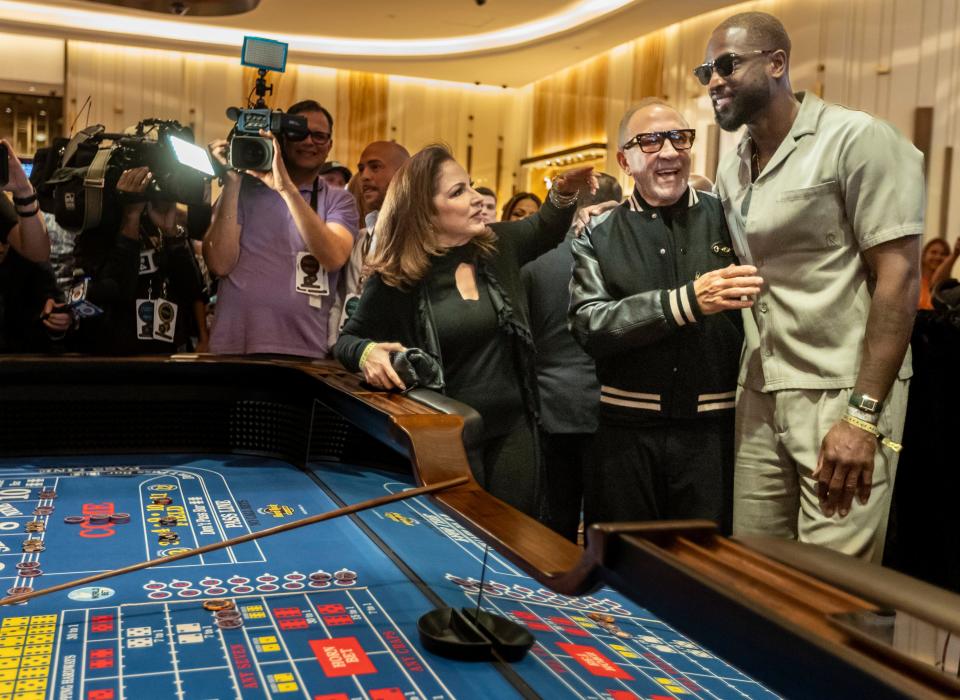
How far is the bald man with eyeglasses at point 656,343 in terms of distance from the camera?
6.44ft

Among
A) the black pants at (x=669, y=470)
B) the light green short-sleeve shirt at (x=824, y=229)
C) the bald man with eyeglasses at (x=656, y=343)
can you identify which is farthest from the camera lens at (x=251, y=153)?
the light green short-sleeve shirt at (x=824, y=229)

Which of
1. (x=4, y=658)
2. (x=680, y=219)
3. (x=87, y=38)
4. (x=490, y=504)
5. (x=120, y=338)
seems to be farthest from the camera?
(x=87, y=38)

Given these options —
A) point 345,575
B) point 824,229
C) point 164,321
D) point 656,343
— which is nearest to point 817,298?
point 824,229

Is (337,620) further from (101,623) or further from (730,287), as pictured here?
(730,287)

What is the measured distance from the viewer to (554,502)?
112 inches

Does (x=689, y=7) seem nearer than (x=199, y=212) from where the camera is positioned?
No

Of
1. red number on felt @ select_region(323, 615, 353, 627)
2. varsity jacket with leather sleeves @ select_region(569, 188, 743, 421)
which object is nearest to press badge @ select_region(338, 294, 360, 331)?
A: varsity jacket with leather sleeves @ select_region(569, 188, 743, 421)

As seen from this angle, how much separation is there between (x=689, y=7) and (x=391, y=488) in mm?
6096

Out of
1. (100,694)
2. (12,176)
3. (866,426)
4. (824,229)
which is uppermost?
(12,176)

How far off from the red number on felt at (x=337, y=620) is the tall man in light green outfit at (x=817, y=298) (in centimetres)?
89

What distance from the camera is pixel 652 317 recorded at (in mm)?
1866

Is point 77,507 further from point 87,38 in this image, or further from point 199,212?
point 87,38

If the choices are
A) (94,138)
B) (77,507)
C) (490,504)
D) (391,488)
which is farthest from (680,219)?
(94,138)

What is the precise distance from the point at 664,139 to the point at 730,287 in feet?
1.51
